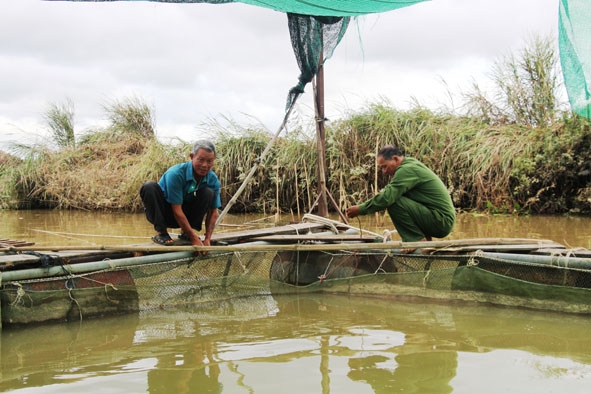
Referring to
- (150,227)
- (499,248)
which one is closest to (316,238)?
(499,248)

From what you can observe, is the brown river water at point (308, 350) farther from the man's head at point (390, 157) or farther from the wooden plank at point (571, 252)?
the man's head at point (390, 157)

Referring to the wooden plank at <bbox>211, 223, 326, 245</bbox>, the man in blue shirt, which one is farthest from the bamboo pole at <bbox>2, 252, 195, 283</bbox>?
the wooden plank at <bbox>211, 223, 326, 245</bbox>

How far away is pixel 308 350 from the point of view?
3.18m

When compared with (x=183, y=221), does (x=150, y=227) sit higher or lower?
lower

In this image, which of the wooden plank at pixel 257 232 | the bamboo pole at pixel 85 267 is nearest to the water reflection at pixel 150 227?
the wooden plank at pixel 257 232

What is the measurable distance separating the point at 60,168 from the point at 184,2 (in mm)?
10197

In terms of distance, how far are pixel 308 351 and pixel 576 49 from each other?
2780 millimetres

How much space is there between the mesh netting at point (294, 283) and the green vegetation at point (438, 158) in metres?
4.29

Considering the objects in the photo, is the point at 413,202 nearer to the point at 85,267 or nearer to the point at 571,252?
the point at 571,252

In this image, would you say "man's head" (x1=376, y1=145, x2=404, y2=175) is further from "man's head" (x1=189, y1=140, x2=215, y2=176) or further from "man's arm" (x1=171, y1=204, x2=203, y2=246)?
"man's arm" (x1=171, y1=204, x2=203, y2=246)

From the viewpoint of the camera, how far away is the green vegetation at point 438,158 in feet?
30.7

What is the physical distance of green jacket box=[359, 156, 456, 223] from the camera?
14.5 feet

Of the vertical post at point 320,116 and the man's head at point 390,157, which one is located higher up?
the vertical post at point 320,116

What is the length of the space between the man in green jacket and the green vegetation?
160 inches
